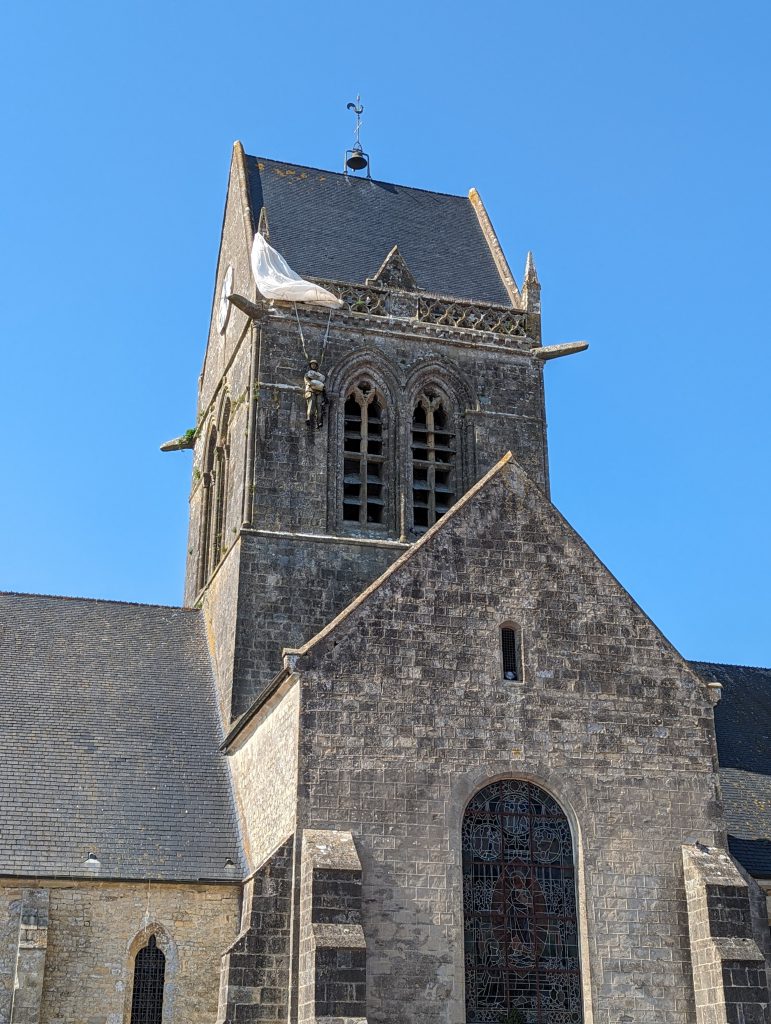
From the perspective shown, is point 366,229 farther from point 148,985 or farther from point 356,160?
point 148,985

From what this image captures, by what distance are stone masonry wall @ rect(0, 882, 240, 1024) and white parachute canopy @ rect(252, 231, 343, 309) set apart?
11181mm

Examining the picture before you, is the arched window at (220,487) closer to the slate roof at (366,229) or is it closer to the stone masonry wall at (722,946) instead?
the slate roof at (366,229)

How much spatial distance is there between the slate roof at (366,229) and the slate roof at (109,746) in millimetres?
8003

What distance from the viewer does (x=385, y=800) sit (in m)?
16.0

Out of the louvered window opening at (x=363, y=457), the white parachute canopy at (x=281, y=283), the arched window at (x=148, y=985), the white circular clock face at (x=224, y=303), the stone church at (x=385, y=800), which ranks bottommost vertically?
the arched window at (x=148, y=985)

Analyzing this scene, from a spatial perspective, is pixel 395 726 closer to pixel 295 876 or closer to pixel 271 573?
pixel 295 876

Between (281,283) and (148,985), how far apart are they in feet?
42.0

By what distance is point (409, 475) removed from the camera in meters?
23.7

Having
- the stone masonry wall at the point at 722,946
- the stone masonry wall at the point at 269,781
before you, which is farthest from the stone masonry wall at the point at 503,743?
the stone masonry wall at the point at 269,781

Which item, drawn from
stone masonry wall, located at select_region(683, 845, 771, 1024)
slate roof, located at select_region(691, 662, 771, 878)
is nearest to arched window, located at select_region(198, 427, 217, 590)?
slate roof, located at select_region(691, 662, 771, 878)

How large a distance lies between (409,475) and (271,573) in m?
3.65

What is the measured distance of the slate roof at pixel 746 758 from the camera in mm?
19594

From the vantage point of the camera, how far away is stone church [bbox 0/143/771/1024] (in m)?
15.5

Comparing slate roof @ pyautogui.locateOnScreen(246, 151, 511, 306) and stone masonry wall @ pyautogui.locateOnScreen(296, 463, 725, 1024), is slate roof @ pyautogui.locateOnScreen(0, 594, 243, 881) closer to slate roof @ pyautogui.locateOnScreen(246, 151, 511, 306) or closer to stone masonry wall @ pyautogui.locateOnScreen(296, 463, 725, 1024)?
stone masonry wall @ pyautogui.locateOnScreen(296, 463, 725, 1024)
